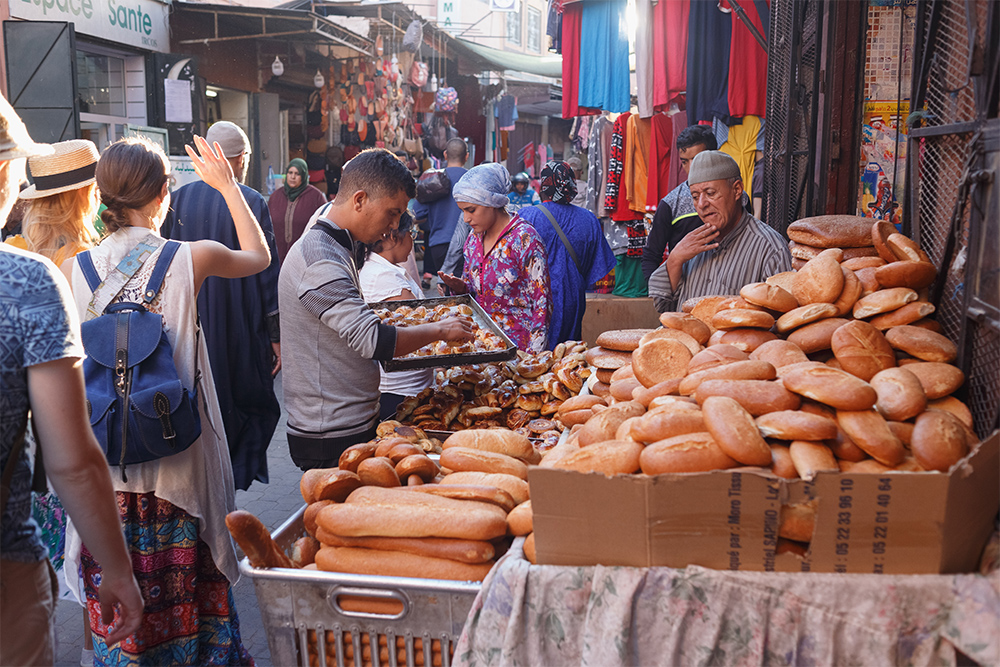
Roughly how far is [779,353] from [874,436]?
0.47m

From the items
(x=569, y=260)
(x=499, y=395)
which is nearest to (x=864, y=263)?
(x=499, y=395)

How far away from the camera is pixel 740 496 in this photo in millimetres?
1532

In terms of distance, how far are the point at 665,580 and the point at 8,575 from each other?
4.43 feet

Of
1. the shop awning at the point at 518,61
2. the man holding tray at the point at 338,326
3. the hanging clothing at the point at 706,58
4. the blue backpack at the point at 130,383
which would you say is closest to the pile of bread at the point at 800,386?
the man holding tray at the point at 338,326

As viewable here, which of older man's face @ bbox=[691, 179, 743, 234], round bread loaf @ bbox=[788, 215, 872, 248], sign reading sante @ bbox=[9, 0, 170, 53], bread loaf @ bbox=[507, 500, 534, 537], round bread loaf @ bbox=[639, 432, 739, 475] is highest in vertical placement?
sign reading sante @ bbox=[9, 0, 170, 53]

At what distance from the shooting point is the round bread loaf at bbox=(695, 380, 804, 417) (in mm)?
1782

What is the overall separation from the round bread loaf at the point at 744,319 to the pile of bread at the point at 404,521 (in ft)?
2.43

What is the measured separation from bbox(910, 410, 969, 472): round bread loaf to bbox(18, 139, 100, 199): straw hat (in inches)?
114

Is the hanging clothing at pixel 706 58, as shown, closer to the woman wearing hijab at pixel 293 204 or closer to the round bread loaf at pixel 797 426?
the woman wearing hijab at pixel 293 204

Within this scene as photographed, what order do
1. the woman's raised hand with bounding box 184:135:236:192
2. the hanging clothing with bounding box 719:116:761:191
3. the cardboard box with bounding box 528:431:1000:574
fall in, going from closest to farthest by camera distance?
the cardboard box with bounding box 528:431:1000:574 < the woman's raised hand with bounding box 184:135:236:192 < the hanging clothing with bounding box 719:116:761:191

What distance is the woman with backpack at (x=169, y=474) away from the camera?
2682 mm

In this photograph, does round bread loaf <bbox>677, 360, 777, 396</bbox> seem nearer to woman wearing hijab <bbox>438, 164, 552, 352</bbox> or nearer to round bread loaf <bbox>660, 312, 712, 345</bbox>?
round bread loaf <bbox>660, 312, 712, 345</bbox>

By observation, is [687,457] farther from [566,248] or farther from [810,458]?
[566,248]

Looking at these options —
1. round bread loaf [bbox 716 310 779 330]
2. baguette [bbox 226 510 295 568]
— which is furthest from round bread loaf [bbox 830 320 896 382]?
baguette [bbox 226 510 295 568]
